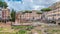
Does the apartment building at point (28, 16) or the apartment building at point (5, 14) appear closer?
the apartment building at point (5, 14)

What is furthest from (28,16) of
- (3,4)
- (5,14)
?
(3,4)

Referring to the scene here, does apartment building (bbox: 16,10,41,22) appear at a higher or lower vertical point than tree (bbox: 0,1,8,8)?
lower

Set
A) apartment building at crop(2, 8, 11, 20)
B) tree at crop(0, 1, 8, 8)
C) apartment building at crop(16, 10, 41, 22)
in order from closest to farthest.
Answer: apartment building at crop(2, 8, 11, 20)
apartment building at crop(16, 10, 41, 22)
tree at crop(0, 1, 8, 8)

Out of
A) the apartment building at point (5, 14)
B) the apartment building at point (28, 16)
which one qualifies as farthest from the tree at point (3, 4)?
the apartment building at point (28, 16)

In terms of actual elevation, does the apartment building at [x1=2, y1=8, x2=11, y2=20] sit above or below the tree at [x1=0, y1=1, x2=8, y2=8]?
below

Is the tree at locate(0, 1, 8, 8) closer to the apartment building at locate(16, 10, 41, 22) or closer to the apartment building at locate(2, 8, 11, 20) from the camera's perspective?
the apartment building at locate(2, 8, 11, 20)

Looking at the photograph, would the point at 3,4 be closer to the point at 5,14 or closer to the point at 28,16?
the point at 5,14

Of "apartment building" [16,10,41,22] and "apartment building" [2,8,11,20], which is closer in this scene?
"apartment building" [2,8,11,20]

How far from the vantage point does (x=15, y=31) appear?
6938 millimetres

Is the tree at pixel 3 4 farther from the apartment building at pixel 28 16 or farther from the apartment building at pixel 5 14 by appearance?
the apartment building at pixel 28 16

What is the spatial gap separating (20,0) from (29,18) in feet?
4.04

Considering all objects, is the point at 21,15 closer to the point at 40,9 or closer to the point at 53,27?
the point at 40,9

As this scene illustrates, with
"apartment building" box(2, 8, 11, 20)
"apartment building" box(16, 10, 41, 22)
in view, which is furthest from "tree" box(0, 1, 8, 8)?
"apartment building" box(16, 10, 41, 22)

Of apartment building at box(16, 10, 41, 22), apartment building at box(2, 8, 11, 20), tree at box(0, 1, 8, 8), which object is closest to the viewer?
apartment building at box(2, 8, 11, 20)
